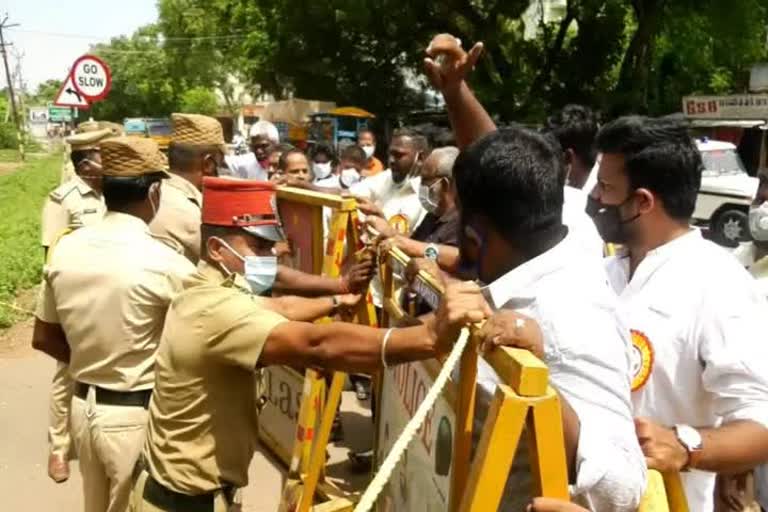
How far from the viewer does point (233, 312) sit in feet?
7.68

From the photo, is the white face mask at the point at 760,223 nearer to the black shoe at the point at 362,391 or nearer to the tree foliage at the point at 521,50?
the black shoe at the point at 362,391

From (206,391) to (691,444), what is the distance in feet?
4.58

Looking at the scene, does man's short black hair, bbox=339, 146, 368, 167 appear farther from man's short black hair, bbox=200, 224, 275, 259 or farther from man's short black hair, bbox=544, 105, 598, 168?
man's short black hair, bbox=200, 224, 275, 259

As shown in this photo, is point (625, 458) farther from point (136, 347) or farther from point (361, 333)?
point (136, 347)

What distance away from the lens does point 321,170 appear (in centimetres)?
956

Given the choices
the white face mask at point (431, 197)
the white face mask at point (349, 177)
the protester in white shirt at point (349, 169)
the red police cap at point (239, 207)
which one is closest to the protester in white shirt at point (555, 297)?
the red police cap at point (239, 207)

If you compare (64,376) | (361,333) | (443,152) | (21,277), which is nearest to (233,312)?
(361,333)

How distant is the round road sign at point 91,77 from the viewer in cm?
1197

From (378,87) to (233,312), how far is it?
25.5 metres

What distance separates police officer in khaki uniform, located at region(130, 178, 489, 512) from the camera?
221cm

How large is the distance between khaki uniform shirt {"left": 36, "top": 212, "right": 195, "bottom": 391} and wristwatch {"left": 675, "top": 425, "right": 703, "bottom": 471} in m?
1.89

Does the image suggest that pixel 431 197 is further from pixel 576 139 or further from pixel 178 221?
pixel 178 221

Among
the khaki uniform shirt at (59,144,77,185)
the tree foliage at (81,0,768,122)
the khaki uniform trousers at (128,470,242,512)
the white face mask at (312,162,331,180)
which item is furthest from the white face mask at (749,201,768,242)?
the tree foliage at (81,0,768,122)

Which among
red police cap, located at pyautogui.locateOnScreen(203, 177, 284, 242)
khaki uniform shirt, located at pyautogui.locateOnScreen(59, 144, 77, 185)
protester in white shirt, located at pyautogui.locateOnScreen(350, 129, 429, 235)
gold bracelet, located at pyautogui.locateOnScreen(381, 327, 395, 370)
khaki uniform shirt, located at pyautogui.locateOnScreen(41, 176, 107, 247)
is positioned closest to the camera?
gold bracelet, located at pyautogui.locateOnScreen(381, 327, 395, 370)
